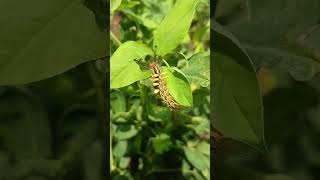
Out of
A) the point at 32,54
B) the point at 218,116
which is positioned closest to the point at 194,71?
the point at 218,116

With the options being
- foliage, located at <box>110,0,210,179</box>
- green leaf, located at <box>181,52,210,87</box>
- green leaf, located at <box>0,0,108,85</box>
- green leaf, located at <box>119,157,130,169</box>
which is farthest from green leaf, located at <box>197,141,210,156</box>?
green leaf, located at <box>0,0,108,85</box>

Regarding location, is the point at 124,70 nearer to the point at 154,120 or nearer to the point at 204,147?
the point at 154,120

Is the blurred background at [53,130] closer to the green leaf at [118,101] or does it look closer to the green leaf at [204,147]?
the green leaf at [118,101]

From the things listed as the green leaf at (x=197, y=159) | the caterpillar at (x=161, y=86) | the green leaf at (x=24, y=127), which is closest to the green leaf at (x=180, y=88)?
the caterpillar at (x=161, y=86)

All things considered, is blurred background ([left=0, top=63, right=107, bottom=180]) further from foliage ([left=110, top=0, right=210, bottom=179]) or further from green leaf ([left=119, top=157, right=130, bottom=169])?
green leaf ([left=119, top=157, right=130, bottom=169])

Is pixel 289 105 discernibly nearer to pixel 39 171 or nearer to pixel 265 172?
pixel 265 172

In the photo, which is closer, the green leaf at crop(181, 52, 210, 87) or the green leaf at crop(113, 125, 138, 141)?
the green leaf at crop(181, 52, 210, 87)
